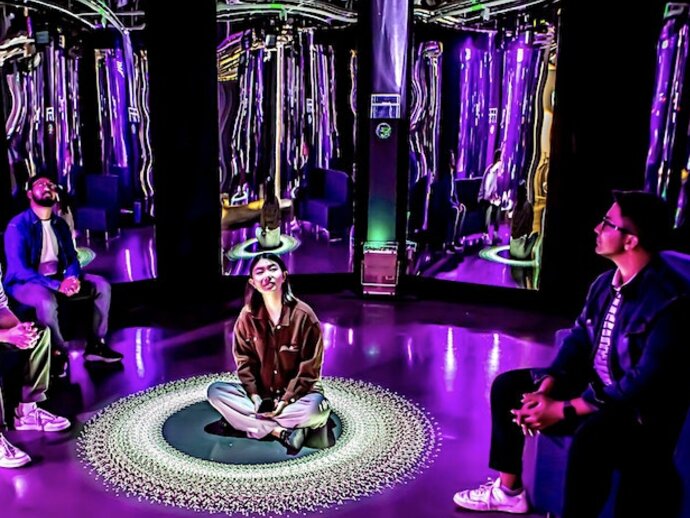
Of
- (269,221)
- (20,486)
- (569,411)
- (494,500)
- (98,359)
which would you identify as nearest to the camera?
(569,411)

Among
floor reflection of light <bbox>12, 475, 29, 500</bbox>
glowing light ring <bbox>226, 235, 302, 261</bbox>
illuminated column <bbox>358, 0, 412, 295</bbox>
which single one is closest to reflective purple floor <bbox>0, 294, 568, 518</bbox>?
Answer: floor reflection of light <bbox>12, 475, 29, 500</bbox>

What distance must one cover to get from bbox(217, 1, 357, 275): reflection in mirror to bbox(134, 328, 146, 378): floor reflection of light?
141 cm

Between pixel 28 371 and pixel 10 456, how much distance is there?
0.49 m

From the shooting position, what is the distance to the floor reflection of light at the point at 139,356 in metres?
4.77

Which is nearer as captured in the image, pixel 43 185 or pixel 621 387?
pixel 621 387

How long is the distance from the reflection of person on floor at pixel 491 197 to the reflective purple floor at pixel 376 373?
0.70m

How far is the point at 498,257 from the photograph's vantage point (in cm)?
651

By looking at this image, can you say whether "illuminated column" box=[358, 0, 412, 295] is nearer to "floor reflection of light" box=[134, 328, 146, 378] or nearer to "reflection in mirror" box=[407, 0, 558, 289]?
"reflection in mirror" box=[407, 0, 558, 289]

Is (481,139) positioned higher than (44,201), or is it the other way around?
(481,139)

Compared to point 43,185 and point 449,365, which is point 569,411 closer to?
point 449,365

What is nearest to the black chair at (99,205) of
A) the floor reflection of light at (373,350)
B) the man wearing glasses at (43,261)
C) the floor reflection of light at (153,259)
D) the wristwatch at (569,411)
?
the floor reflection of light at (153,259)

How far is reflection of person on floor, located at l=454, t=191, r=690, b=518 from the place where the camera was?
2.49 m

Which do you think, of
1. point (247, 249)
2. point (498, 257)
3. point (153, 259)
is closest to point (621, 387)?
point (498, 257)

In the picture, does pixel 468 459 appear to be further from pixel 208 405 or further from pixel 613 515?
pixel 208 405
